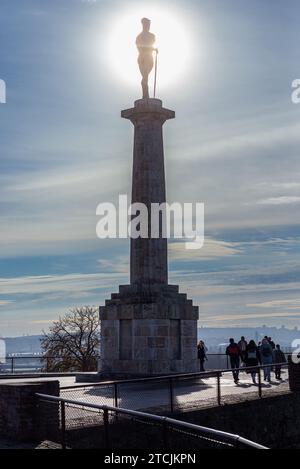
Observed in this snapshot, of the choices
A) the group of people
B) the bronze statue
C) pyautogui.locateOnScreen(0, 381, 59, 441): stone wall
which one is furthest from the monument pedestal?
pyautogui.locateOnScreen(0, 381, 59, 441): stone wall

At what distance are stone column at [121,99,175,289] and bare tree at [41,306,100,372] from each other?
2082cm

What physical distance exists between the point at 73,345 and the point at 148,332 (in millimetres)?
25332

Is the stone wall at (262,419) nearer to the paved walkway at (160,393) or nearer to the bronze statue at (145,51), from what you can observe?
the paved walkway at (160,393)

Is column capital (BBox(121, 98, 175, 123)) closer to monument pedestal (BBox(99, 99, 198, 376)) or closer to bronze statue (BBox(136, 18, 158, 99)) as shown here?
monument pedestal (BBox(99, 99, 198, 376))

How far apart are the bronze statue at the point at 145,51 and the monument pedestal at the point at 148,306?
1214mm

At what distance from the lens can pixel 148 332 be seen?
917 inches

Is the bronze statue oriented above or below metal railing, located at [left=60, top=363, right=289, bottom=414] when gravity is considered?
above

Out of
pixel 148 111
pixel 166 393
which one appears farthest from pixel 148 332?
pixel 148 111

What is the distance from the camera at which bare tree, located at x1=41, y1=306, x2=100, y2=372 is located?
4494cm

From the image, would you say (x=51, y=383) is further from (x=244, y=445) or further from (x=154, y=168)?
(x=154, y=168)

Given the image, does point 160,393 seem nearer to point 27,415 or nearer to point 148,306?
point 27,415

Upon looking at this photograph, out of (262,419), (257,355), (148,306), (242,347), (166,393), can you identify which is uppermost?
(148,306)

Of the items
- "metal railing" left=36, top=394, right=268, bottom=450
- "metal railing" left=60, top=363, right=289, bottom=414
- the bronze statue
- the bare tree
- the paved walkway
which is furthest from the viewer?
the bare tree

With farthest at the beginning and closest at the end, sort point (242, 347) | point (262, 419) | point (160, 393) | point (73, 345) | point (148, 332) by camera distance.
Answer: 1. point (73, 345)
2. point (242, 347)
3. point (148, 332)
4. point (262, 419)
5. point (160, 393)
